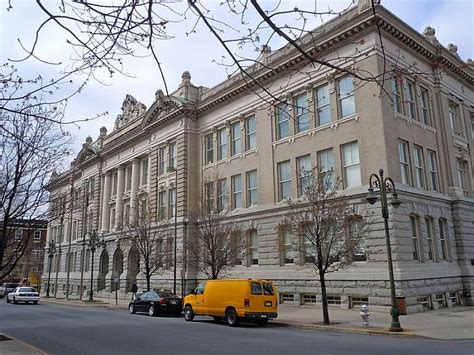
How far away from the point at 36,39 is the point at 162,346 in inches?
422

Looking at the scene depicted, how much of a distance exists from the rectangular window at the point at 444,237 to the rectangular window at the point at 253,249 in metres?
12.0

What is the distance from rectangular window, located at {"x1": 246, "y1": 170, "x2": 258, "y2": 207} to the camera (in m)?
33.1

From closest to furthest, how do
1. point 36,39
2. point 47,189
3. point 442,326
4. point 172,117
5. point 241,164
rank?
point 36,39 < point 47,189 < point 442,326 < point 241,164 < point 172,117

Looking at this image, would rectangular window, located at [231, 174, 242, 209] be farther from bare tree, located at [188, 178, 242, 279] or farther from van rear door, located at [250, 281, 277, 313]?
van rear door, located at [250, 281, 277, 313]

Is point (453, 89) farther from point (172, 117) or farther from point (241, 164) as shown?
point (172, 117)

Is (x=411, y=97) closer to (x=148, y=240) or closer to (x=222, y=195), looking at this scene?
(x=222, y=195)

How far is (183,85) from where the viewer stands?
4056 centimetres

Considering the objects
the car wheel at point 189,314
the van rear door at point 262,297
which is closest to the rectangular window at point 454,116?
the van rear door at point 262,297

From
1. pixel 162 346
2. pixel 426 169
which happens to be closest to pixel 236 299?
pixel 162 346

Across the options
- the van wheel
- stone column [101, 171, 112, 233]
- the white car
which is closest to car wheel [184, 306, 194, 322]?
the van wheel

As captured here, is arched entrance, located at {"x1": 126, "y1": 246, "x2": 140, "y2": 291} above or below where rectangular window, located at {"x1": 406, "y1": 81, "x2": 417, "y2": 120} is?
below

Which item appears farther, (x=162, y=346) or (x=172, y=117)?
(x=172, y=117)

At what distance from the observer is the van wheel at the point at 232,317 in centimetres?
1962

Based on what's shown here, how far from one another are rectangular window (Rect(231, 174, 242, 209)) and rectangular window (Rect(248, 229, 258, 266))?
2.93 m
